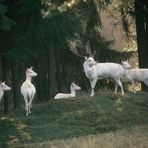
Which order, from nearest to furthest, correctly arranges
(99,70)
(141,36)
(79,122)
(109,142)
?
(109,142)
(79,122)
(99,70)
(141,36)

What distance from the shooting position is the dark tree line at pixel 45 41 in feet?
76.7

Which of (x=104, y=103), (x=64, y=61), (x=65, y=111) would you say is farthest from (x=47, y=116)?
(x=64, y=61)

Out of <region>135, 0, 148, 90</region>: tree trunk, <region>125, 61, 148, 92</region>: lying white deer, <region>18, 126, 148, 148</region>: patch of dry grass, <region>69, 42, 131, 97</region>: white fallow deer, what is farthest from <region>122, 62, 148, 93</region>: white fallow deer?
<region>18, 126, 148, 148</region>: patch of dry grass

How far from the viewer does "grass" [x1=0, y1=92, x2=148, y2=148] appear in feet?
59.0

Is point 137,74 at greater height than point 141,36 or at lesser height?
lesser

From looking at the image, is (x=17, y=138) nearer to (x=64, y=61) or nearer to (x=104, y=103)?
(x=104, y=103)

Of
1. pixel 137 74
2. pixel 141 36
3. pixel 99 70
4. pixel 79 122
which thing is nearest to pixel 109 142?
pixel 79 122

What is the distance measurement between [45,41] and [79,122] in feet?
24.1

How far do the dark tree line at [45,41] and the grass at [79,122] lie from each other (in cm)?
311

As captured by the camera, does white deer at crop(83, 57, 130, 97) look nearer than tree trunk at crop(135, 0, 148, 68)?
Yes

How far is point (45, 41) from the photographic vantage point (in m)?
26.4

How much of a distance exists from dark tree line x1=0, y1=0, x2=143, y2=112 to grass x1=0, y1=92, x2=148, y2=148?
3112 millimetres

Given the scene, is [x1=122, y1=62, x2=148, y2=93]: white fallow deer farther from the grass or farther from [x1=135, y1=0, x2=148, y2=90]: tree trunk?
[x1=135, y1=0, x2=148, y2=90]: tree trunk

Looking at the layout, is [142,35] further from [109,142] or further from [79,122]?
[109,142]
